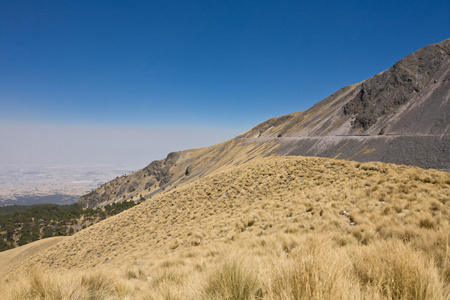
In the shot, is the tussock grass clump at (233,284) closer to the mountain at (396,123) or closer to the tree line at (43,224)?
the mountain at (396,123)

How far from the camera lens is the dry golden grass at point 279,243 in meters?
2.55

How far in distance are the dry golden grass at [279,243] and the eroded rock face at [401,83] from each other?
48367 millimetres

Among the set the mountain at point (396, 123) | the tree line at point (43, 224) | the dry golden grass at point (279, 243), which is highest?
the mountain at point (396, 123)

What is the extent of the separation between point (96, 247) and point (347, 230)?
19428mm

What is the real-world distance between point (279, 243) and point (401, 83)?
70.3 meters

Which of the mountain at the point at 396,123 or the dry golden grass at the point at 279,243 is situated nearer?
the dry golden grass at the point at 279,243

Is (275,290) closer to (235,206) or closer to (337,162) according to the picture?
(235,206)

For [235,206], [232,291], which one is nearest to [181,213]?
[235,206]

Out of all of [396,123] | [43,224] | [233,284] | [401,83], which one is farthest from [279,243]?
[43,224]

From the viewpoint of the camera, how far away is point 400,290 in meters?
2.48

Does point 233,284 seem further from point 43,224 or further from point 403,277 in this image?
point 43,224

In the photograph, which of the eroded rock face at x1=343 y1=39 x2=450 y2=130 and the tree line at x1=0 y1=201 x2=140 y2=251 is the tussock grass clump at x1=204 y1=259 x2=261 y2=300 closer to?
the eroded rock face at x1=343 y1=39 x2=450 y2=130

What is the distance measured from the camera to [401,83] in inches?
2120

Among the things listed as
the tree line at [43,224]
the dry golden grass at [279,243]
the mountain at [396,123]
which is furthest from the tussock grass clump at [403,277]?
the tree line at [43,224]
